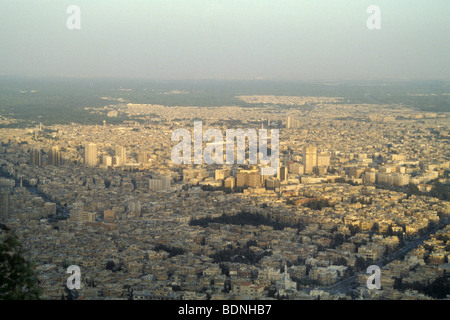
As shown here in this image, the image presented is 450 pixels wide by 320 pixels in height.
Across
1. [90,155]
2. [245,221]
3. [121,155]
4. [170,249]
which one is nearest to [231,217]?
[245,221]

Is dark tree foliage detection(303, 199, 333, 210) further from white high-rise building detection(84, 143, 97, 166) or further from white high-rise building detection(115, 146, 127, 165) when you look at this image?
white high-rise building detection(84, 143, 97, 166)

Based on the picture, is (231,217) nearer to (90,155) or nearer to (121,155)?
(121,155)

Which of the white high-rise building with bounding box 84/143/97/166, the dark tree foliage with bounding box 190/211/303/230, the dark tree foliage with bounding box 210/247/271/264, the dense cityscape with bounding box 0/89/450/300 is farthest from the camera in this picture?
the white high-rise building with bounding box 84/143/97/166

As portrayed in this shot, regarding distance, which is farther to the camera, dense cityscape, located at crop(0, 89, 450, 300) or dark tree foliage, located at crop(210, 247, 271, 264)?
dark tree foliage, located at crop(210, 247, 271, 264)

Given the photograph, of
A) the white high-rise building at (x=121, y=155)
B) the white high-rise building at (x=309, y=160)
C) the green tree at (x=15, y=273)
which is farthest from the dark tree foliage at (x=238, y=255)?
the white high-rise building at (x=121, y=155)

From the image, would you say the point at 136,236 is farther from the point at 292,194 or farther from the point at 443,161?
the point at 443,161

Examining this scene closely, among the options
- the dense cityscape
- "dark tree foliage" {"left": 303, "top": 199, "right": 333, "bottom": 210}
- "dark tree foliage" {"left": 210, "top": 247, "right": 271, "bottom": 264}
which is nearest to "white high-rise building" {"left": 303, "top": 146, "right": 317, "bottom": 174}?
the dense cityscape

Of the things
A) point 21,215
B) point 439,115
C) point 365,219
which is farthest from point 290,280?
point 439,115

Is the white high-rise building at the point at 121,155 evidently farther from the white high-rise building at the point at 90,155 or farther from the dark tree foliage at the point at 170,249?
the dark tree foliage at the point at 170,249

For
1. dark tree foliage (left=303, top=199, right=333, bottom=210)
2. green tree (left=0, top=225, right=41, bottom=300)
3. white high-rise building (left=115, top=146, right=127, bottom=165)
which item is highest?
green tree (left=0, top=225, right=41, bottom=300)
